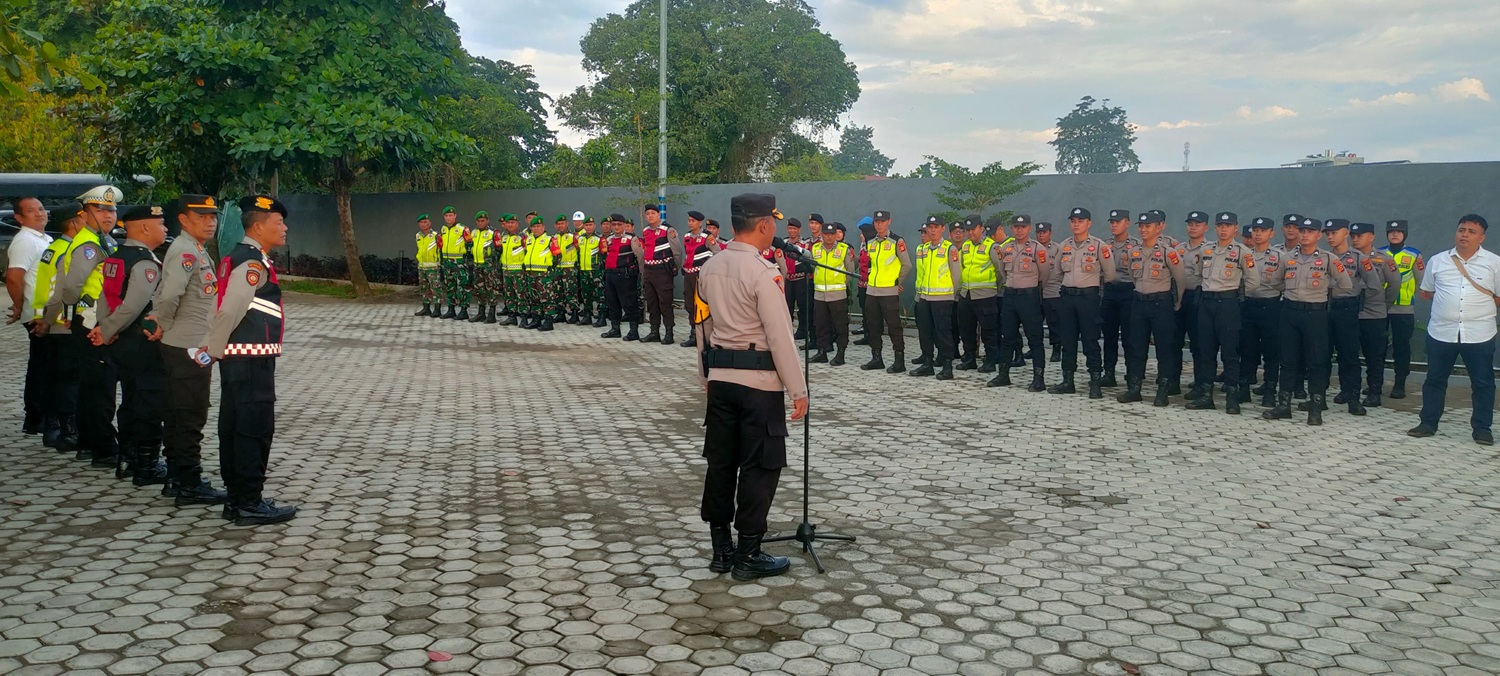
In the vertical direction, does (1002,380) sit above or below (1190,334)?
below

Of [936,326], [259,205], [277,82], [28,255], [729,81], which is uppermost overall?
[729,81]

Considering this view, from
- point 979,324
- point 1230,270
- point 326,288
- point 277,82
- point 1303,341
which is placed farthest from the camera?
point 326,288

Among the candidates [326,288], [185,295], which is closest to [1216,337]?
[185,295]

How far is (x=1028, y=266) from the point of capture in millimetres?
10383

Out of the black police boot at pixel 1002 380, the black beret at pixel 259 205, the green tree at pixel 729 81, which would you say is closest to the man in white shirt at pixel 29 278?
the black beret at pixel 259 205

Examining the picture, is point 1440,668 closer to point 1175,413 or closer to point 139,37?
point 1175,413

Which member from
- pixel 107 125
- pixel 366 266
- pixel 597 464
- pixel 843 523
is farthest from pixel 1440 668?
pixel 366 266

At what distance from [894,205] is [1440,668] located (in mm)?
13028

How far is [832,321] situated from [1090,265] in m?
3.15

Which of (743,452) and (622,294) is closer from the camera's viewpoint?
(743,452)

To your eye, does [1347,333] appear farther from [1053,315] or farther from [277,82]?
[277,82]

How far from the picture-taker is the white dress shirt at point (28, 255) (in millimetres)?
6797

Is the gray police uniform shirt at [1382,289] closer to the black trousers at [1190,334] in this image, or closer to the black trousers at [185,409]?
the black trousers at [1190,334]

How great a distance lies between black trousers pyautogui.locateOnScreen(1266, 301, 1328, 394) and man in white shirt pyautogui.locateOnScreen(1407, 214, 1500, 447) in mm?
739
